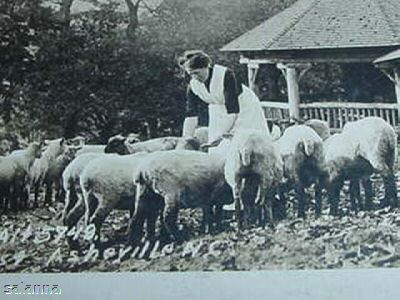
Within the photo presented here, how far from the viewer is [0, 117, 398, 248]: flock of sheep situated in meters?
2.01

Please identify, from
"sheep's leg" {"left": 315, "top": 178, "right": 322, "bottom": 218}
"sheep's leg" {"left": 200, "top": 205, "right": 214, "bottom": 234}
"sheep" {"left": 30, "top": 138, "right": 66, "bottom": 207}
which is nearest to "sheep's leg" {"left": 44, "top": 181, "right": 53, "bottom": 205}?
"sheep" {"left": 30, "top": 138, "right": 66, "bottom": 207}

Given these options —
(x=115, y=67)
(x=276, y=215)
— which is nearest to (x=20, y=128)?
(x=115, y=67)

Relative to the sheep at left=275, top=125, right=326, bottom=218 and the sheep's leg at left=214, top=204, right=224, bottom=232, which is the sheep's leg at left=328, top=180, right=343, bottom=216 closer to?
the sheep at left=275, top=125, right=326, bottom=218

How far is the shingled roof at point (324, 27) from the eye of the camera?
78.3 inches

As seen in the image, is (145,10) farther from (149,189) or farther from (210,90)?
(149,189)

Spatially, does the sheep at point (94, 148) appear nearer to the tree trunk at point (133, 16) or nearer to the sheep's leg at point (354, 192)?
the tree trunk at point (133, 16)

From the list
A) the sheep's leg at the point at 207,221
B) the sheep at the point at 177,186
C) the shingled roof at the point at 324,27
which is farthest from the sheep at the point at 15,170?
the shingled roof at the point at 324,27

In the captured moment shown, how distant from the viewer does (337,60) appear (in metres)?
1.99

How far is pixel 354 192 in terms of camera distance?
2.01 m

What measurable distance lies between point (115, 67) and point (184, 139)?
31cm

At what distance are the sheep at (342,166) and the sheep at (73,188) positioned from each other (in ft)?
2.22

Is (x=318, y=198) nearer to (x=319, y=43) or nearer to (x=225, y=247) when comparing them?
(x=225, y=247)

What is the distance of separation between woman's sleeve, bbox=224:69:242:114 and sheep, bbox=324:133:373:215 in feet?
0.96

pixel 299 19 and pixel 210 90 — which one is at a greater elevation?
pixel 299 19
